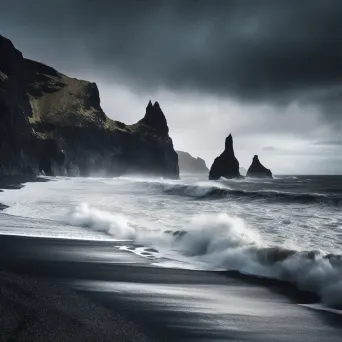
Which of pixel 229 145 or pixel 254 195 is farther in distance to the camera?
pixel 229 145

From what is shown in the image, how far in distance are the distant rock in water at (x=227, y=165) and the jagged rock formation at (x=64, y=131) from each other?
61.2 feet

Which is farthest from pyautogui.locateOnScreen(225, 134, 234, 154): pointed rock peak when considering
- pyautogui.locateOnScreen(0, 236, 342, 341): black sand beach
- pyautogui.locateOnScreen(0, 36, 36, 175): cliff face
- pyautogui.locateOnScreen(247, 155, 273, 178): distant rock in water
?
pyautogui.locateOnScreen(0, 236, 342, 341): black sand beach

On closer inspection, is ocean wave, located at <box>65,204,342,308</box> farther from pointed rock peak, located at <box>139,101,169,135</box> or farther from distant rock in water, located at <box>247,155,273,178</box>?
distant rock in water, located at <box>247,155,273,178</box>

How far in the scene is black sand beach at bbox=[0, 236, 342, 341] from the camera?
15.8 feet

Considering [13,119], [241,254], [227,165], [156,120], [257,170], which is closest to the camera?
[241,254]

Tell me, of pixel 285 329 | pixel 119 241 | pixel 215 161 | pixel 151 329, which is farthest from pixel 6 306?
pixel 215 161

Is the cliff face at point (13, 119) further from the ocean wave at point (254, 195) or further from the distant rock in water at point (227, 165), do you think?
the distant rock in water at point (227, 165)

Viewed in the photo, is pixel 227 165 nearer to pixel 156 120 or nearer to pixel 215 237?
pixel 156 120

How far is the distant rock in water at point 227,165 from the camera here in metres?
160

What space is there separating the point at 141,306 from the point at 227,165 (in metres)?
159

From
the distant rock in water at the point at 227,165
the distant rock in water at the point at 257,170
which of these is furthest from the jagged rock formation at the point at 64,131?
the distant rock in water at the point at 257,170

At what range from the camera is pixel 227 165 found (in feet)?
533

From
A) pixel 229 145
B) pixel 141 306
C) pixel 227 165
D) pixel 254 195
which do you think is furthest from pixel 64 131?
pixel 141 306

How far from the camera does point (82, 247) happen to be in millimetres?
11039
